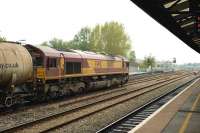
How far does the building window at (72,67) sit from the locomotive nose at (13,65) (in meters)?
5.85

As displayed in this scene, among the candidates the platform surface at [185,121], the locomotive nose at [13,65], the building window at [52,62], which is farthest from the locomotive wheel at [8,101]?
the platform surface at [185,121]

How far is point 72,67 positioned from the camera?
81.5 ft

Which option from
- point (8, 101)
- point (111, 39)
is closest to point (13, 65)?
point (8, 101)

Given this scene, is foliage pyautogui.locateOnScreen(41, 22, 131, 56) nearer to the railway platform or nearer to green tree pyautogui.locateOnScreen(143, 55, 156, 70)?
green tree pyautogui.locateOnScreen(143, 55, 156, 70)

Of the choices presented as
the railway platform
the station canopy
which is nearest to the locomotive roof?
the railway platform

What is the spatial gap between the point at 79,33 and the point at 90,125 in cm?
12200

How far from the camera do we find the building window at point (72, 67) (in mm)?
23945

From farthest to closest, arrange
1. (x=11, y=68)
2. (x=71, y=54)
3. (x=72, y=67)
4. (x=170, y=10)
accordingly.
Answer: (x=71, y=54), (x=72, y=67), (x=11, y=68), (x=170, y=10)

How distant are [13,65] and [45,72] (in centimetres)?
438

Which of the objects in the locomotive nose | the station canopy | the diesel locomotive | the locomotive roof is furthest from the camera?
the locomotive roof

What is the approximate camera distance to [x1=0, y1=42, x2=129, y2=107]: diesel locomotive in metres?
16.7

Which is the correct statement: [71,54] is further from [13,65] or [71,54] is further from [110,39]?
[110,39]

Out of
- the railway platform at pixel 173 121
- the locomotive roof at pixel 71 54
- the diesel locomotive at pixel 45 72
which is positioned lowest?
the railway platform at pixel 173 121

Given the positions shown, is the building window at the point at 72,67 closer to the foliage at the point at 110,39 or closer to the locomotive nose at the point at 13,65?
the locomotive nose at the point at 13,65
